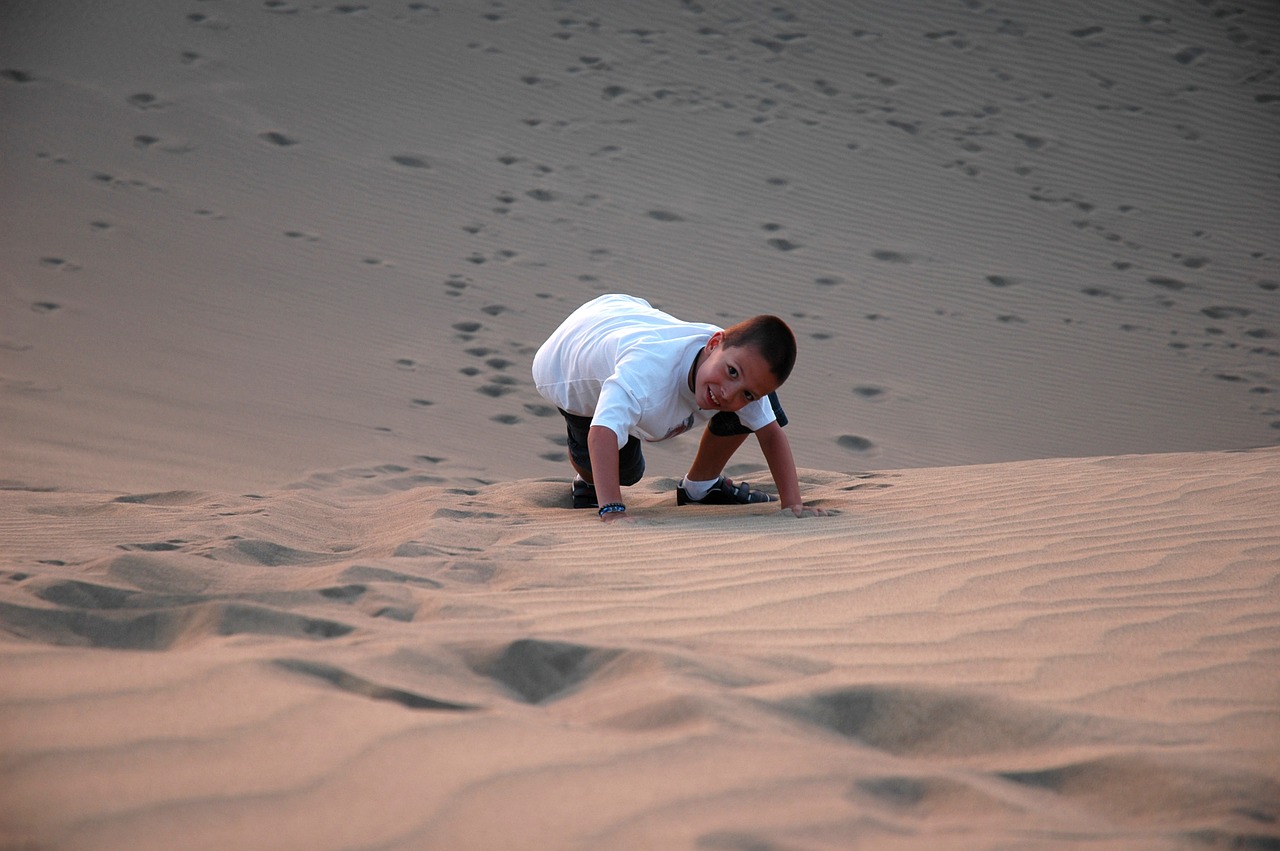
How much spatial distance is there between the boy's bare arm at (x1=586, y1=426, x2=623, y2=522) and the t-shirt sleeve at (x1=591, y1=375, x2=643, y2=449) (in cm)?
3

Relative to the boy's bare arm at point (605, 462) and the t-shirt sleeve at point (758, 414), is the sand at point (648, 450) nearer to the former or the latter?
the boy's bare arm at point (605, 462)

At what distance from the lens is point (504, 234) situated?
930 cm

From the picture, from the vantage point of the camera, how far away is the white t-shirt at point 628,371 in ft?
11.6

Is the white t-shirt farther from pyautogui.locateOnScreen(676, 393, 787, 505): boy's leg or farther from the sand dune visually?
the sand dune

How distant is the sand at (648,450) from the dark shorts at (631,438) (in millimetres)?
199

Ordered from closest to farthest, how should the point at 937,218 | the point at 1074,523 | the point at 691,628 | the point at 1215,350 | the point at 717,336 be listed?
the point at 691,628 → the point at 1074,523 → the point at 717,336 → the point at 1215,350 → the point at 937,218

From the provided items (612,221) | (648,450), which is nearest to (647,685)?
(648,450)

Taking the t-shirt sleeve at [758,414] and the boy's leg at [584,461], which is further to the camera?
the boy's leg at [584,461]

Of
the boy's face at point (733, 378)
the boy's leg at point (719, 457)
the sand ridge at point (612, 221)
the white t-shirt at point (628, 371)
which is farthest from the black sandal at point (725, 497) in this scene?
the sand ridge at point (612, 221)

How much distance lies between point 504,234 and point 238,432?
3.98m

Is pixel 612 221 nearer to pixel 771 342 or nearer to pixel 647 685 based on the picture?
pixel 771 342

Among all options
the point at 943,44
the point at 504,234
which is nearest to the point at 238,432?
the point at 504,234

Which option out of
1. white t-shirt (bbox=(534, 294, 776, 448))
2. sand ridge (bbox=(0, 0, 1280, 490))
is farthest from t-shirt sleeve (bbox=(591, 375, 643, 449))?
sand ridge (bbox=(0, 0, 1280, 490))

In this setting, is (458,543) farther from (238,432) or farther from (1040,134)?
(1040,134)
